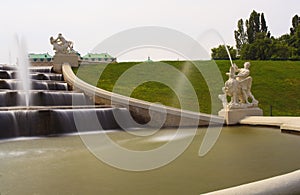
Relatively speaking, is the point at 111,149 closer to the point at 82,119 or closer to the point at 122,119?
the point at 82,119

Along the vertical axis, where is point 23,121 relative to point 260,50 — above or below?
below

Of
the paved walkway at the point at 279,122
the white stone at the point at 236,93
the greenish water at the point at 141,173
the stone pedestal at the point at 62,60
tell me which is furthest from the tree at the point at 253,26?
the greenish water at the point at 141,173

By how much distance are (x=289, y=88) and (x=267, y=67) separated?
207 inches

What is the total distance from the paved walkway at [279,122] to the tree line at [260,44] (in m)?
30.7

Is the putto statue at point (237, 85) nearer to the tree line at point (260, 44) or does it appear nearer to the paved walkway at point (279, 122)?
the paved walkway at point (279, 122)

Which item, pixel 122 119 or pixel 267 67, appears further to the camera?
pixel 267 67

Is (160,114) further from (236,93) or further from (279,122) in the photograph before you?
(279,122)

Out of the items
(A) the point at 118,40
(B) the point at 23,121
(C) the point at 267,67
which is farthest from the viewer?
(C) the point at 267,67

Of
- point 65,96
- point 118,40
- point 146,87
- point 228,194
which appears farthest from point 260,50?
point 228,194

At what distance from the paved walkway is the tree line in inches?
1209

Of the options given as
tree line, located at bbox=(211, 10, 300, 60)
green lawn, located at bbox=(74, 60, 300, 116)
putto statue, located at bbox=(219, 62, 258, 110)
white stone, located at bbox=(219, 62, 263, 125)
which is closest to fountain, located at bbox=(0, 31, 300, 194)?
white stone, located at bbox=(219, 62, 263, 125)

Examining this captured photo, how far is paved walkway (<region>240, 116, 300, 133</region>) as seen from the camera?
11333mm

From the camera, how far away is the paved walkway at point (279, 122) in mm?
11333

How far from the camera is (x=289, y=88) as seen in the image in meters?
21.2
